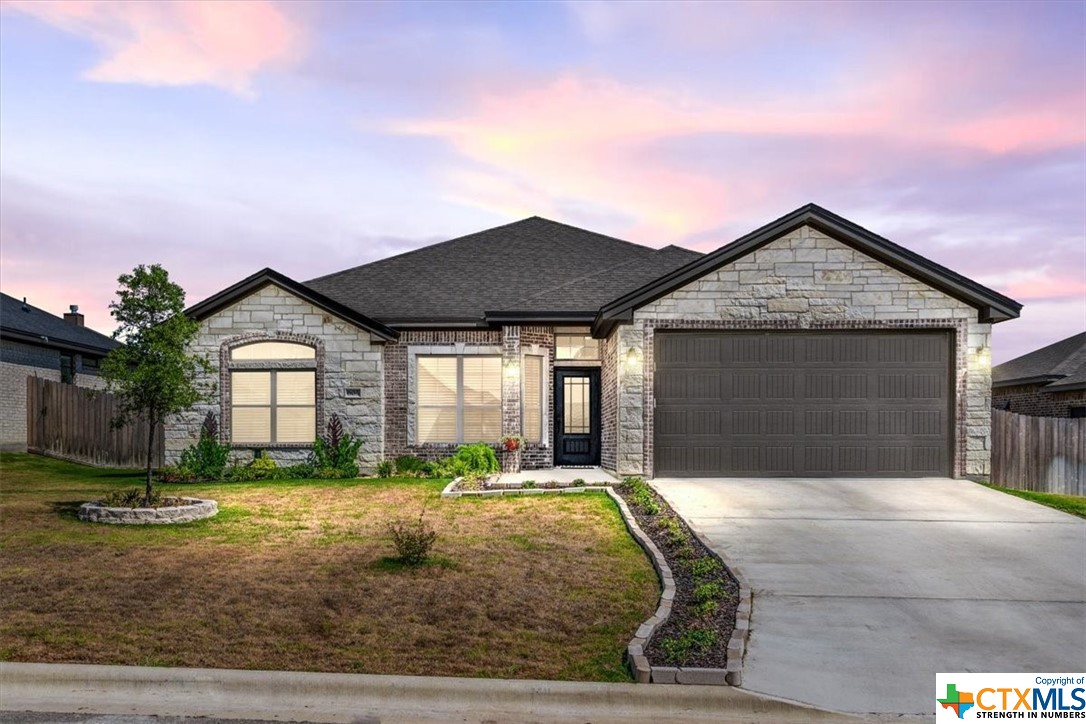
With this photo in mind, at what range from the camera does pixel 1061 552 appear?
10250mm

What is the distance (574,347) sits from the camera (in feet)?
64.0

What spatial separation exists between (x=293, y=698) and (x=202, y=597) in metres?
2.83

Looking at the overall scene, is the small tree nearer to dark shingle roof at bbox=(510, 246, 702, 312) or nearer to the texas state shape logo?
dark shingle roof at bbox=(510, 246, 702, 312)

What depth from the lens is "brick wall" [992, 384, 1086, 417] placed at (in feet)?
78.5

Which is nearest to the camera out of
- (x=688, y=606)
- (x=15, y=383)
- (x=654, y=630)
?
(x=654, y=630)

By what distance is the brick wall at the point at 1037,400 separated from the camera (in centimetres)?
2392

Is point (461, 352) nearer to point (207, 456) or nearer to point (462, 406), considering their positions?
point (462, 406)

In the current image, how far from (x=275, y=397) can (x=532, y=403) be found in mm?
6232

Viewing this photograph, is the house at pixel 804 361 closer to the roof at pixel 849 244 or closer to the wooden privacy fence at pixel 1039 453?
the roof at pixel 849 244

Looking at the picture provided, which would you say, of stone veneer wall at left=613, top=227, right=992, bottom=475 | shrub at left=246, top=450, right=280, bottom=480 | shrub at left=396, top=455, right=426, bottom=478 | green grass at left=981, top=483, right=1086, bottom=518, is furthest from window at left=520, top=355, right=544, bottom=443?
green grass at left=981, top=483, right=1086, bottom=518

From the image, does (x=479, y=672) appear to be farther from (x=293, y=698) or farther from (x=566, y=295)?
(x=566, y=295)

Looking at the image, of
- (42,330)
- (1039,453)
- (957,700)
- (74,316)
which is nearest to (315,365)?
(42,330)

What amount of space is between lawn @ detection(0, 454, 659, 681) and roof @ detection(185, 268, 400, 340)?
6197mm

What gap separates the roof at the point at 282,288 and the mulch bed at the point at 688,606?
9.32 m
